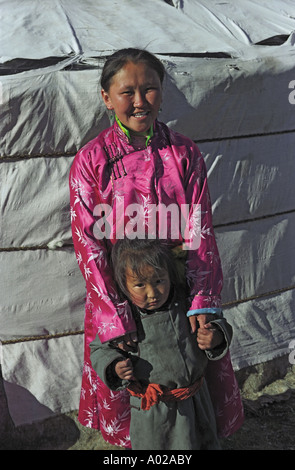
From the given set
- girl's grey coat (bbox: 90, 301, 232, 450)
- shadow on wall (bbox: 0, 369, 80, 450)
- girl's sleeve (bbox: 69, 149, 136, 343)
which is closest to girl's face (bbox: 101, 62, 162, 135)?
girl's sleeve (bbox: 69, 149, 136, 343)

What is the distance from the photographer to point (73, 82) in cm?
218

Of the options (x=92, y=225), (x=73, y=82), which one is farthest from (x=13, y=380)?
(x=73, y=82)

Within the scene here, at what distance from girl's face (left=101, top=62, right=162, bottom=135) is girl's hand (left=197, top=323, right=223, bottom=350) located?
55cm

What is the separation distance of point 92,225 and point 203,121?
0.85 m

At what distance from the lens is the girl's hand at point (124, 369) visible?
1.64 metres

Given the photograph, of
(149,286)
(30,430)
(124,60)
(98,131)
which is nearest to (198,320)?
(149,286)

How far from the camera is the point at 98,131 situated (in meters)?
2.26

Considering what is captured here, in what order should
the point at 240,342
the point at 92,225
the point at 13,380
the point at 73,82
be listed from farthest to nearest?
1. the point at 240,342
2. the point at 13,380
3. the point at 73,82
4. the point at 92,225

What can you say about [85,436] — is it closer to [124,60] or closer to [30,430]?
[30,430]

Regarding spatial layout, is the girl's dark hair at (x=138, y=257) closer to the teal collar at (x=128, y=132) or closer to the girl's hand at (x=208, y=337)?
the girl's hand at (x=208, y=337)

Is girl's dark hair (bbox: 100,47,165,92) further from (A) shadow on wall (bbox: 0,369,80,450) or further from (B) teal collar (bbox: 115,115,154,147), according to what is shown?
(A) shadow on wall (bbox: 0,369,80,450)

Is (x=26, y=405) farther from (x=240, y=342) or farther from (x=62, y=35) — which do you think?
(x=62, y=35)

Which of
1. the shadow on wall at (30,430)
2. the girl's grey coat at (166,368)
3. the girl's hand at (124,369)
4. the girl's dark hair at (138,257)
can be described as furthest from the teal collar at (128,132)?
the shadow on wall at (30,430)

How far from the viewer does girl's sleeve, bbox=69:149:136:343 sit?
1685mm
